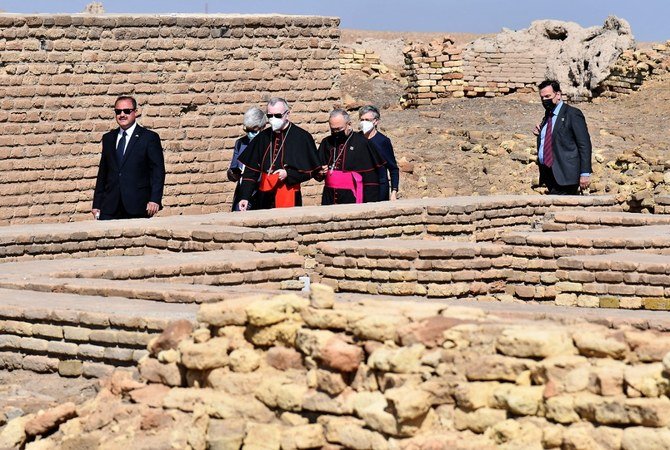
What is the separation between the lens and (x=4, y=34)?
49.7 feet

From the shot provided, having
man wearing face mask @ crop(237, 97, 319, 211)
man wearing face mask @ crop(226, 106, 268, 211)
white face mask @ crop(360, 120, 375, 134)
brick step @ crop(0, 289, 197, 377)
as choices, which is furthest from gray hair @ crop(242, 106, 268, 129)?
brick step @ crop(0, 289, 197, 377)

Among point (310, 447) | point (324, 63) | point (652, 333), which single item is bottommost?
point (310, 447)

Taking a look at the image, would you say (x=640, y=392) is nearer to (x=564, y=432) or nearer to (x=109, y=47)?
(x=564, y=432)

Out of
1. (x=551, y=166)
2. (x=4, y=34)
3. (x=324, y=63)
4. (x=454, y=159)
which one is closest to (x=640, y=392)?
(x=551, y=166)

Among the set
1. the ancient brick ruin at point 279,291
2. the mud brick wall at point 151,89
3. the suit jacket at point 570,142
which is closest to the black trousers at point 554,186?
the suit jacket at point 570,142

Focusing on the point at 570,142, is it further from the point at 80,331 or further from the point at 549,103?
the point at 80,331

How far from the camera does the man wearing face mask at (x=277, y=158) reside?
12930 millimetres

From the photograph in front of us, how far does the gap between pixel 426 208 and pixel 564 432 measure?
23.7ft

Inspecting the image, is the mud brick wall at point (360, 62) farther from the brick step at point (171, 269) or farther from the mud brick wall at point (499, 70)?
the brick step at point (171, 269)

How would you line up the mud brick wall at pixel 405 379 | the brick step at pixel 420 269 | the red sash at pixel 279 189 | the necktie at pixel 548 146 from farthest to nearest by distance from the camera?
1. the necktie at pixel 548 146
2. the red sash at pixel 279 189
3. the brick step at pixel 420 269
4. the mud brick wall at pixel 405 379

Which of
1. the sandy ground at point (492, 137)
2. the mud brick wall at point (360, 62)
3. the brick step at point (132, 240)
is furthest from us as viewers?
the mud brick wall at point (360, 62)

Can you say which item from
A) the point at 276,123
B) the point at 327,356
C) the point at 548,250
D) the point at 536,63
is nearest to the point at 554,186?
the point at 276,123

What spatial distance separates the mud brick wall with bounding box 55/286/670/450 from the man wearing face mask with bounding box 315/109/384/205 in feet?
21.8

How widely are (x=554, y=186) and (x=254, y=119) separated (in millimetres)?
3093
